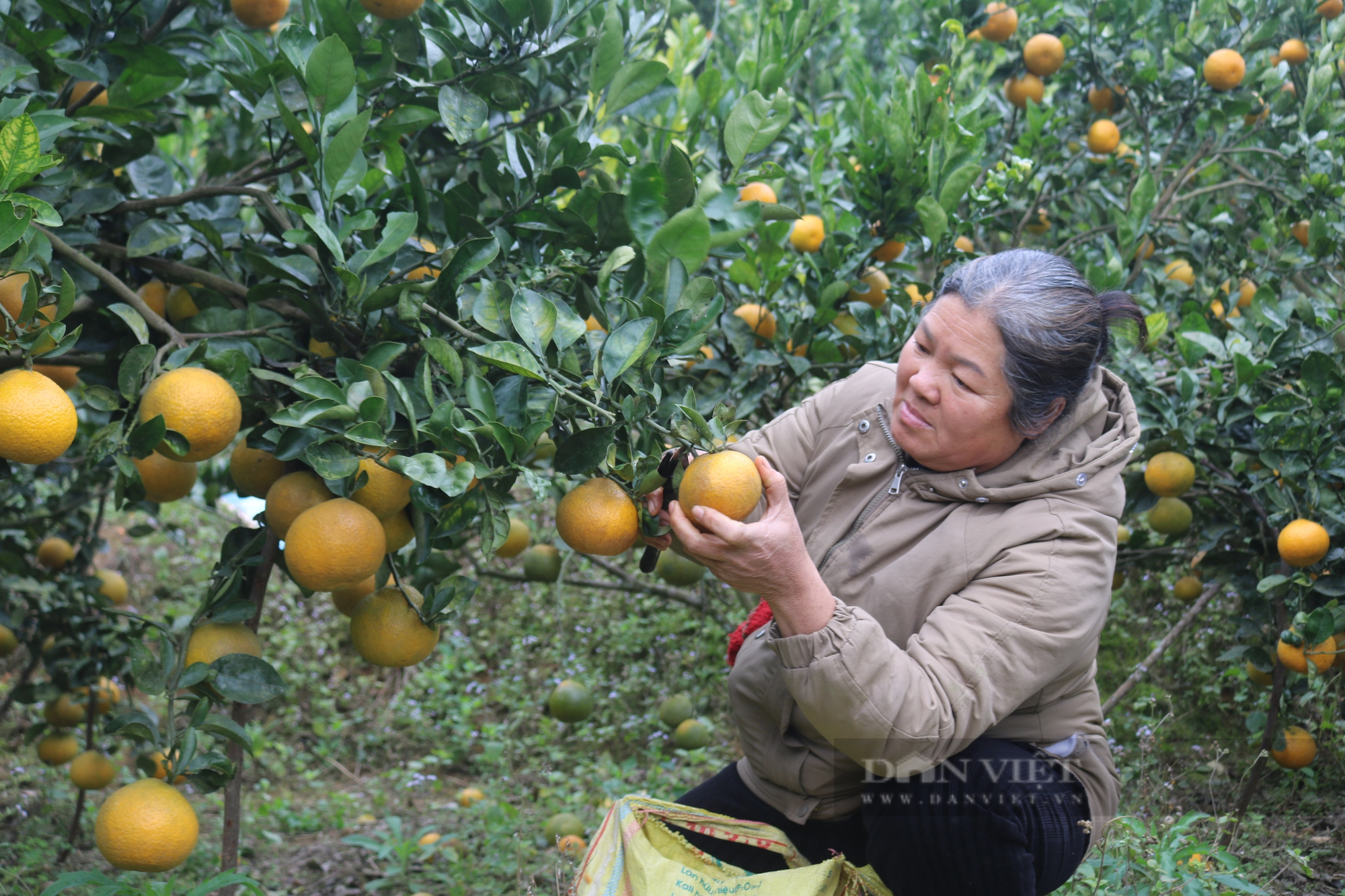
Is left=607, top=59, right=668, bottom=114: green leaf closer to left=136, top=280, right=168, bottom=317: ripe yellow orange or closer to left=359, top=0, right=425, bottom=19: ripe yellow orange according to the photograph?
left=359, top=0, right=425, bottom=19: ripe yellow orange

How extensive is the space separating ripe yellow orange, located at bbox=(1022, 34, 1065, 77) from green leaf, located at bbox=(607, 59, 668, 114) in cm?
164

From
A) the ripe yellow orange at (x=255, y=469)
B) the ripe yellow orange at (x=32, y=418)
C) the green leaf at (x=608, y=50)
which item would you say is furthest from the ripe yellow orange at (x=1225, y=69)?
the ripe yellow orange at (x=32, y=418)

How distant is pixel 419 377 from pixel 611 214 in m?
0.37

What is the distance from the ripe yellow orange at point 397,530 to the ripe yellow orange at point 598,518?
0.84 ft

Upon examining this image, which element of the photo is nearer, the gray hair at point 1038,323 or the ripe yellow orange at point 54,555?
the gray hair at point 1038,323

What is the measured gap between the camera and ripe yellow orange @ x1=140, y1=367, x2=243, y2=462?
130 cm

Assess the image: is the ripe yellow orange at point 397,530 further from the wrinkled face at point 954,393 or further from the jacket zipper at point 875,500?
the wrinkled face at point 954,393

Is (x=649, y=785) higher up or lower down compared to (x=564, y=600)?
higher up

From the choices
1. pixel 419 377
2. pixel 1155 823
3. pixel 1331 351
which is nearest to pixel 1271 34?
pixel 1331 351

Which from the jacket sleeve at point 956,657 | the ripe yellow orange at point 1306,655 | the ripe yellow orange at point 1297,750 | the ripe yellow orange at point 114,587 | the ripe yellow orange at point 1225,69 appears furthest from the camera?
the ripe yellow orange at point 114,587

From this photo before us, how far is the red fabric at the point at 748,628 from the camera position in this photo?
1874 millimetres

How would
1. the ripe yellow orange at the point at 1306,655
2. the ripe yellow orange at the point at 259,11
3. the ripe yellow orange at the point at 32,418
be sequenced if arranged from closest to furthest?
1. the ripe yellow orange at the point at 32,418
2. the ripe yellow orange at the point at 259,11
3. the ripe yellow orange at the point at 1306,655

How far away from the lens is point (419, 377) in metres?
1.38

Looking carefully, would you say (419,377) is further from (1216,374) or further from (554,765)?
(554,765)
